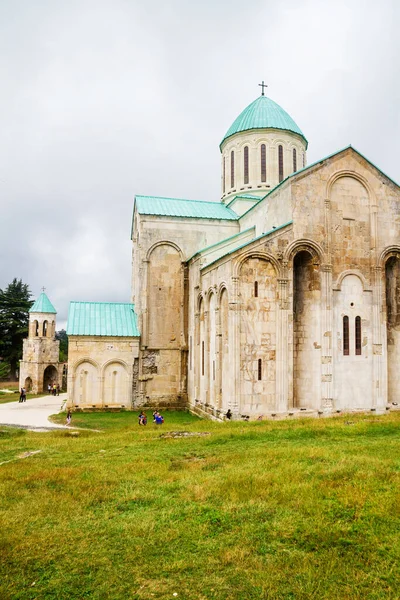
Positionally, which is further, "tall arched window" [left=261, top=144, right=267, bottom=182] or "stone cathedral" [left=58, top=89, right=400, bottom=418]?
"tall arched window" [left=261, top=144, right=267, bottom=182]

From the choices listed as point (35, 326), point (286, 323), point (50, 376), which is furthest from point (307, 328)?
point (50, 376)

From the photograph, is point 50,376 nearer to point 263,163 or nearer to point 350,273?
point 263,163

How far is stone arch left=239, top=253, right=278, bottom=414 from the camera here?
16766mm

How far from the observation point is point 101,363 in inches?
910

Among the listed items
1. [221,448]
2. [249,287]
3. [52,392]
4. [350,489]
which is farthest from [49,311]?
[350,489]

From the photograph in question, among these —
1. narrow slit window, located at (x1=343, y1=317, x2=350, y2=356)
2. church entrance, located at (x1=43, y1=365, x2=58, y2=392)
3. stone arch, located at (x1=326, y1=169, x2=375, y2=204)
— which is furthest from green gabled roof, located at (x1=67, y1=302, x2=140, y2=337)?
church entrance, located at (x1=43, y1=365, x2=58, y2=392)

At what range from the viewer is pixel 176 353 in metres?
24.0

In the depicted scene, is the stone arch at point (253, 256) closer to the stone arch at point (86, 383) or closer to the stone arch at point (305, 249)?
the stone arch at point (305, 249)

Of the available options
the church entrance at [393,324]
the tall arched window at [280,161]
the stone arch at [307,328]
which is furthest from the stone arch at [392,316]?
the tall arched window at [280,161]

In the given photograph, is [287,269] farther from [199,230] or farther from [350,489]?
[350,489]

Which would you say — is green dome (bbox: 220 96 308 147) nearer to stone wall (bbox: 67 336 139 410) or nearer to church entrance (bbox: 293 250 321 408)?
church entrance (bbox: 293 250 321 408)

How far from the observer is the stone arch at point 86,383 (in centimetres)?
2270

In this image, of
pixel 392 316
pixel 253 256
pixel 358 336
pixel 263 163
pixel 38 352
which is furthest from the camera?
pixel 38 352

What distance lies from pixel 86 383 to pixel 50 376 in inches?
752
